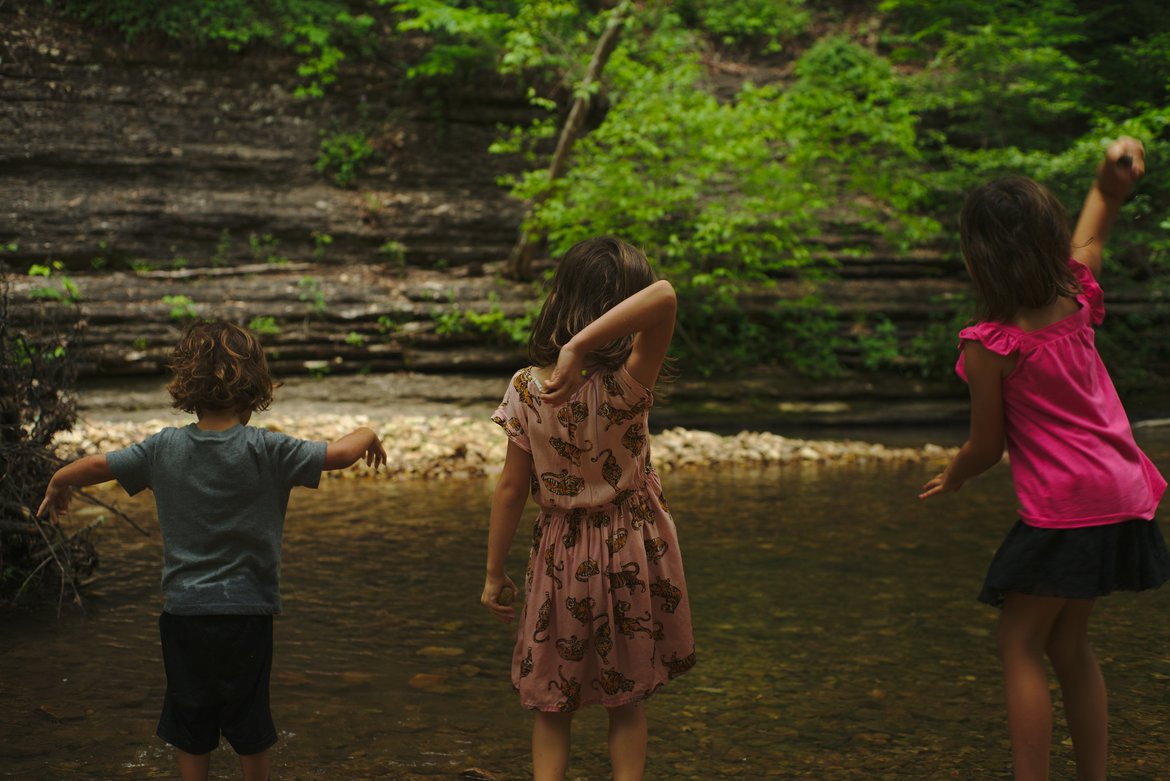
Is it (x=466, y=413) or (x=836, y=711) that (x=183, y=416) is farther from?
(x=836, y=711)

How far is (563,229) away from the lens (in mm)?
13180

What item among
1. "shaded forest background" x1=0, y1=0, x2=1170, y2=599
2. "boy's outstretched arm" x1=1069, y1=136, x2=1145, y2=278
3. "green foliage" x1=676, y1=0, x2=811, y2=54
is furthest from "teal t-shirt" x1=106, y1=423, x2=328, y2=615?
"green foliage" x1=676, y1=0, x2=811, y2=54

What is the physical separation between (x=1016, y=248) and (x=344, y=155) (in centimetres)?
1426

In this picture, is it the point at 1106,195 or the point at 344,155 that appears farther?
the point at 344,155

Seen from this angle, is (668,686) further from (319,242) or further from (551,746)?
(319,242)

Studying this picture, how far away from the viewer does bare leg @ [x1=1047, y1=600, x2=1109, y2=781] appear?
2.54 metres

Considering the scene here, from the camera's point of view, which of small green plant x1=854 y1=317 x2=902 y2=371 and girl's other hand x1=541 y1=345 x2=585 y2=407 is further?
small green plant x1=854 y1=317 x2=902 y2=371

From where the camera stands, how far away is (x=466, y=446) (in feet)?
31.9

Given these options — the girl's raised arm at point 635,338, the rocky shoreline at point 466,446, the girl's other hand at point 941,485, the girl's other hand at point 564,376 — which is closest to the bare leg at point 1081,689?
the girl's other hand at point 941,485

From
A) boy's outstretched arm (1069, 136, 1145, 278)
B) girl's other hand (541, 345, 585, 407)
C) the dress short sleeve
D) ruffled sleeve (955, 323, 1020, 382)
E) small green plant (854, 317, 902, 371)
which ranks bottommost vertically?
small green plant (854, 317, 902, 371)

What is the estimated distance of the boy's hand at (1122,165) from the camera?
2652 millimetres

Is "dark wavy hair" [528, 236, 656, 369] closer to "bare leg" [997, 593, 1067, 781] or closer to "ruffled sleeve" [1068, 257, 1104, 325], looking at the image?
"ruffled sleeve" [1068, 257, 1104, 325]

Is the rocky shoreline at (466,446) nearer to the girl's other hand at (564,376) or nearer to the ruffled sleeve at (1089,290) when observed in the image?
the girl's other hand at (564,376)

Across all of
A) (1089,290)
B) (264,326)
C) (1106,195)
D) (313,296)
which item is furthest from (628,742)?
(313,296)
